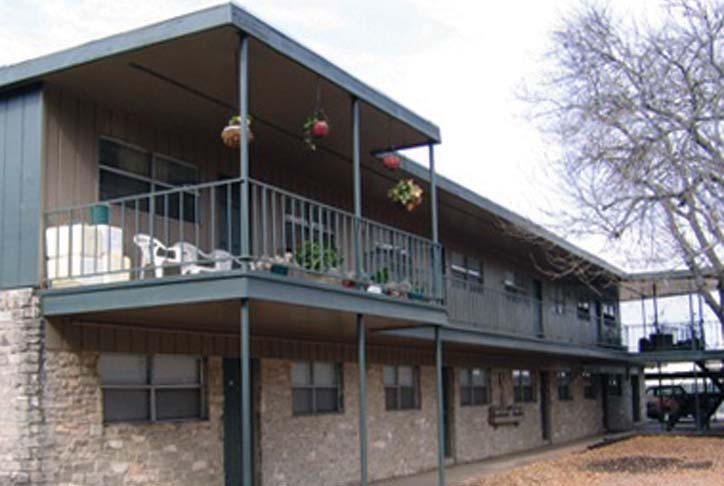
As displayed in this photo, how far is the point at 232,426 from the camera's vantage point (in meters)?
12.5

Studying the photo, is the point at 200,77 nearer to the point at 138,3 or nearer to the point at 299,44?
the point at 299,44

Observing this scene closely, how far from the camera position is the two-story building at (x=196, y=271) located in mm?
9617

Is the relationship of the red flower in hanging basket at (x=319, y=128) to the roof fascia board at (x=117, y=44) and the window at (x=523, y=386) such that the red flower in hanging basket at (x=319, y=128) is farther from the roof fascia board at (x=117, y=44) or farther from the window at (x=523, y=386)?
the window at (x=523, y=386)

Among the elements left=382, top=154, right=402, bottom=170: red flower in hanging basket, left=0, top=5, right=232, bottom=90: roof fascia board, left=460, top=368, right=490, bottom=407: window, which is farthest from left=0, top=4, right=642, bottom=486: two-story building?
left=460, top=368, right=490, bottom=407: window

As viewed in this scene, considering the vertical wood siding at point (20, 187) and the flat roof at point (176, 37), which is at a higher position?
the flat roof at point (176, 37)

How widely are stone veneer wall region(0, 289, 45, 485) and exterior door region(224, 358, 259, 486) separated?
3222 millimetres

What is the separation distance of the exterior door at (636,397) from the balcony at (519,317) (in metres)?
4.66

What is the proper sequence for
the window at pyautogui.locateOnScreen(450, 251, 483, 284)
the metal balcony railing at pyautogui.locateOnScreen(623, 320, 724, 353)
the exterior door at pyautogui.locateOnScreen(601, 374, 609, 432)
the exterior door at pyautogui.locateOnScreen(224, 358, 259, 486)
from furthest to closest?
1. the exterior door at pyautogui.locateOnScreen(601, 374, 609, 432)
2. the metal balcony railing at pyautogui.locateOnScreen(623, 320, 724, 353)
3. the window at pyautogui.locateOnScreen(450, 251, 483, 284)
4. the exterior door at pyautogui.locateOnScreen(224, 358, 259, 486)

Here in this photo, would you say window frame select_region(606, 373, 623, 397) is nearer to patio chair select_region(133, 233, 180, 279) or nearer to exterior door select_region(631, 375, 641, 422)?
exterior door select_region(631, 375, 641, 422)

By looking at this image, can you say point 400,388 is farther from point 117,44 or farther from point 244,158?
point 117,44

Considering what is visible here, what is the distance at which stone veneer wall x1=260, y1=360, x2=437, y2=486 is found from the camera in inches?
527

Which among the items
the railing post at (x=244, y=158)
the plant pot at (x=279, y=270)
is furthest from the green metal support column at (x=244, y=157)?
the plant pot at (x=279, y=270)

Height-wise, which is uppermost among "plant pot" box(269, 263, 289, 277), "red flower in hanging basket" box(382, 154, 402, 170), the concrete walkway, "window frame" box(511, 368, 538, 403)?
"red flower in hanging basket" box(382, 154, 402, 170)

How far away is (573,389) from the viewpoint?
28484 mm
